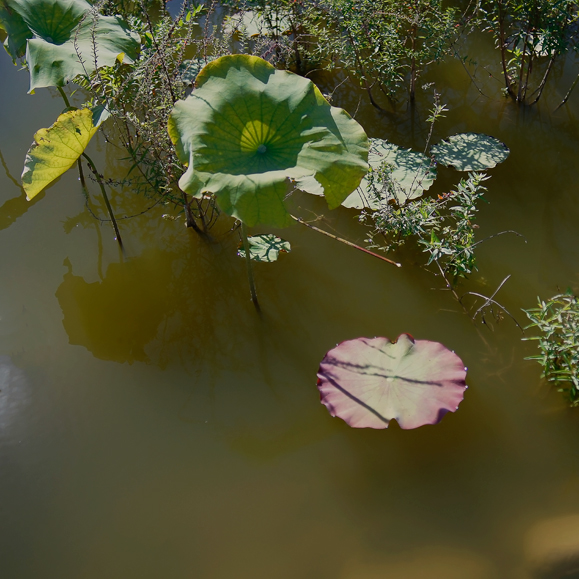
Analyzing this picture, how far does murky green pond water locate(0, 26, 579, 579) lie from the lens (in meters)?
2.05

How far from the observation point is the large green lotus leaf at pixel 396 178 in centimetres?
279

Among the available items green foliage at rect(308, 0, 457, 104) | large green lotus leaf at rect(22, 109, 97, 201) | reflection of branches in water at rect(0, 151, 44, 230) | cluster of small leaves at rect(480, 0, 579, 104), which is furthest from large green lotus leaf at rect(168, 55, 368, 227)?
cluster of small leaves at rect(480, 0, 579, 104)

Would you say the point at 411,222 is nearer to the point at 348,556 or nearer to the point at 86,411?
the point at 348,556

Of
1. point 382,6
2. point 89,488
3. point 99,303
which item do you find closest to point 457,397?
point 89,488

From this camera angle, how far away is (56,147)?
2.37 metres

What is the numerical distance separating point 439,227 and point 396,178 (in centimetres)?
43

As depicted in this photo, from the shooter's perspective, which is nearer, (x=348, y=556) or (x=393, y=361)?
(x=348, y=556)

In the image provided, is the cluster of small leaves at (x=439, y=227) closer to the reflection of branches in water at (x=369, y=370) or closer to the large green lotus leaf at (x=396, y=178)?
the large green lotus leaf at (x=396, y=178)

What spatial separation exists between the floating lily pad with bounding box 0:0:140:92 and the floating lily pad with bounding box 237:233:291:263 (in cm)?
112

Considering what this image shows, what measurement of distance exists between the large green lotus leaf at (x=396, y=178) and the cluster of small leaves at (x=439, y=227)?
57 mm

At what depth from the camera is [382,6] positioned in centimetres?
329

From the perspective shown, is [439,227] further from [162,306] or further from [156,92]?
[156,92]

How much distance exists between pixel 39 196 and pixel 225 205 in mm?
1729

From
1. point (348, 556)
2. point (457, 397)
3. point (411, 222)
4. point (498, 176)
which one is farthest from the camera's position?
point (498, 176)
